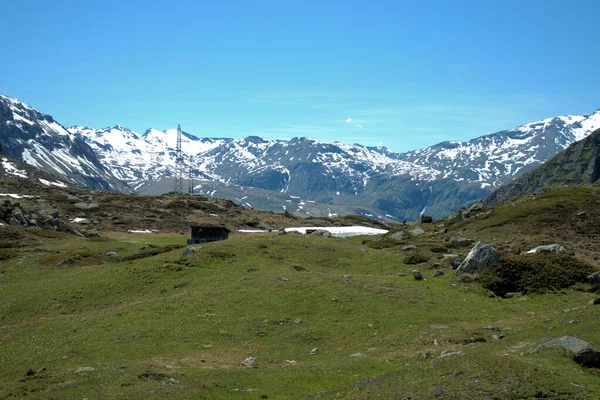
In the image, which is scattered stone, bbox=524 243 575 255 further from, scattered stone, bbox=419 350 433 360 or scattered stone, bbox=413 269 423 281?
scattered stone, bbox=419 350 433 360

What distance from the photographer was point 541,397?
16281 mm

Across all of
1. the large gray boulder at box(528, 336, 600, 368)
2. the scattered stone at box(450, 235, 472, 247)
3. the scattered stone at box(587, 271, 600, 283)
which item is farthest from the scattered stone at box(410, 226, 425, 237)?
the large gray boulder at box(528, 336, 600, 368)

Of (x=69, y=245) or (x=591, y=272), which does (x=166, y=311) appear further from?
(x=69, y=245)

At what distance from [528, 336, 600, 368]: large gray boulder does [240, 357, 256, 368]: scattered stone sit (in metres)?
12.5

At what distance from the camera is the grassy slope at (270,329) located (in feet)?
64.4

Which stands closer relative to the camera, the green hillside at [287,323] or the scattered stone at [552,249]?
the green hillside at [287,323]

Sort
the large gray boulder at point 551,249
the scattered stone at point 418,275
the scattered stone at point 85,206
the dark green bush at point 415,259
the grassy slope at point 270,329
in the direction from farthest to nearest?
the scattered stone at point 85,206
the dark green bush at point 415,259
the large gray boulder at point 551,249
the scattered stone at point 418,275
the grassy slope at point 270,329

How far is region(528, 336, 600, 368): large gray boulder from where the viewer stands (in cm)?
1967

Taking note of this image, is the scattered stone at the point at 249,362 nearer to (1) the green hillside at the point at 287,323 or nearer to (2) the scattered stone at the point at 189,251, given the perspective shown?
(1) the green hillside at the point at 287,323

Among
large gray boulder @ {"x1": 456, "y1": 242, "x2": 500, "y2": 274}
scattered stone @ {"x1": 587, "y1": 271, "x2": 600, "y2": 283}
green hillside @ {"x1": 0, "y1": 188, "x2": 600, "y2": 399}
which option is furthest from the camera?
large gray boulder @ {"x1": 456, "y1": 242, "x2": 500, "y2": 274}

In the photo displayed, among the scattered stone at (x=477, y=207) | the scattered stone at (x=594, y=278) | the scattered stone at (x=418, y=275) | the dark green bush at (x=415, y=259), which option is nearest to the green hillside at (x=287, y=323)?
the dark green bush at (x=415, y=259)

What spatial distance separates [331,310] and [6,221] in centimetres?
6528

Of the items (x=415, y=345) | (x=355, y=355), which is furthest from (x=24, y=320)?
(x=415, y=345)

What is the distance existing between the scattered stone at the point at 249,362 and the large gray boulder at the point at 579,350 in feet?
41.1
